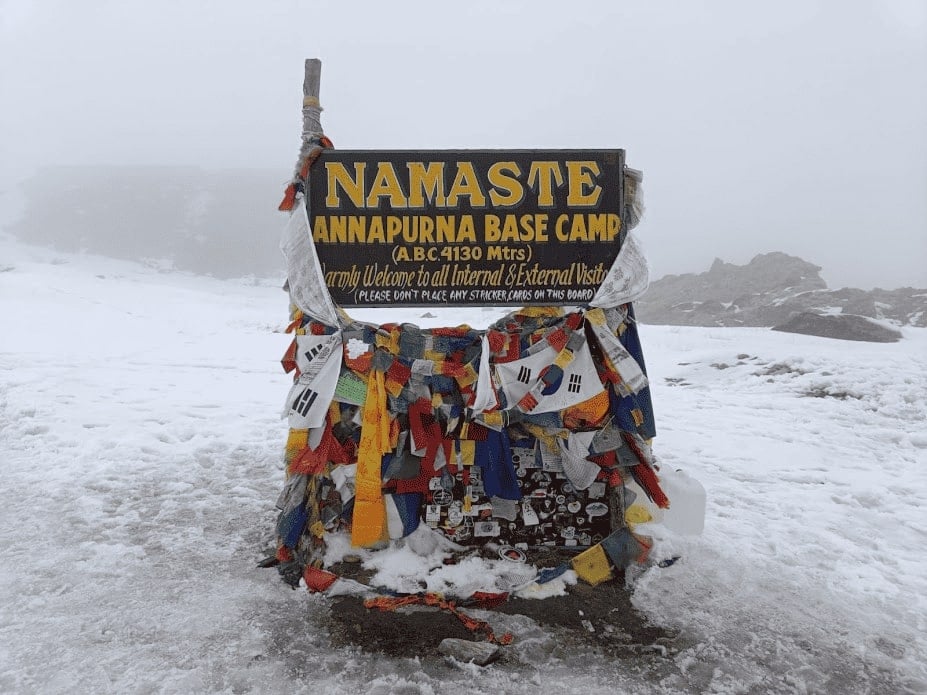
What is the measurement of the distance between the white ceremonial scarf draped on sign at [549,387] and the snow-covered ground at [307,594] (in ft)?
4.68

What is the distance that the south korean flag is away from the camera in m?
4.30

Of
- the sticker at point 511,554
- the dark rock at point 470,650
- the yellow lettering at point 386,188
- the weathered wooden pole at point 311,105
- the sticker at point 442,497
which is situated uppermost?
the weathered wooden pole at point 311,105

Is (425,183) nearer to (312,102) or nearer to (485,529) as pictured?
(312,102)

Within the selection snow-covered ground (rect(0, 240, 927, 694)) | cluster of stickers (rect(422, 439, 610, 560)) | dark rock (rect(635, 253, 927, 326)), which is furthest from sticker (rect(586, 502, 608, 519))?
dark rock (rect(635, 253, 927, 326))

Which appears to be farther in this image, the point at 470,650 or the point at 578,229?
the point at 578,229

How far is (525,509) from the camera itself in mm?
4613

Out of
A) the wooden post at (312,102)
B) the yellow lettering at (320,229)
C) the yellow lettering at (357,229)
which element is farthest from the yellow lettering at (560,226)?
the wooden post at (312,102)

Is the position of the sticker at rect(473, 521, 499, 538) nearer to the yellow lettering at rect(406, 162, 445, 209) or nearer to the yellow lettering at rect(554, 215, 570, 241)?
the yellow lettering at rect(554, 215, 570, 241)

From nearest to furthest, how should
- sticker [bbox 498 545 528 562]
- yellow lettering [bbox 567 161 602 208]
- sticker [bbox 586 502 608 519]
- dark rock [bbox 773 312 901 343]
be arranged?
yellow lettering [bbox 567 161 602 208]
sticker [bbox 498 545 528 562]
sticker [bbox 586 502 608 519]
dark rock [bbox 773 312 901 343]

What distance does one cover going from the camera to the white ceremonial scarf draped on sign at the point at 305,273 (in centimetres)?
424

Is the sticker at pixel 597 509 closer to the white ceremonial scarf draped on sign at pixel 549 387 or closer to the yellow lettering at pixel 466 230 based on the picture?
the white ceremonial scarf draped on sign at pixel 549 387

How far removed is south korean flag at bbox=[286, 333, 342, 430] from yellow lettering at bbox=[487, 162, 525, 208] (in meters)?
1.54

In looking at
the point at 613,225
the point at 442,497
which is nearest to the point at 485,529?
the point at 442,497

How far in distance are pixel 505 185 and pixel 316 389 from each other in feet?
6.61
